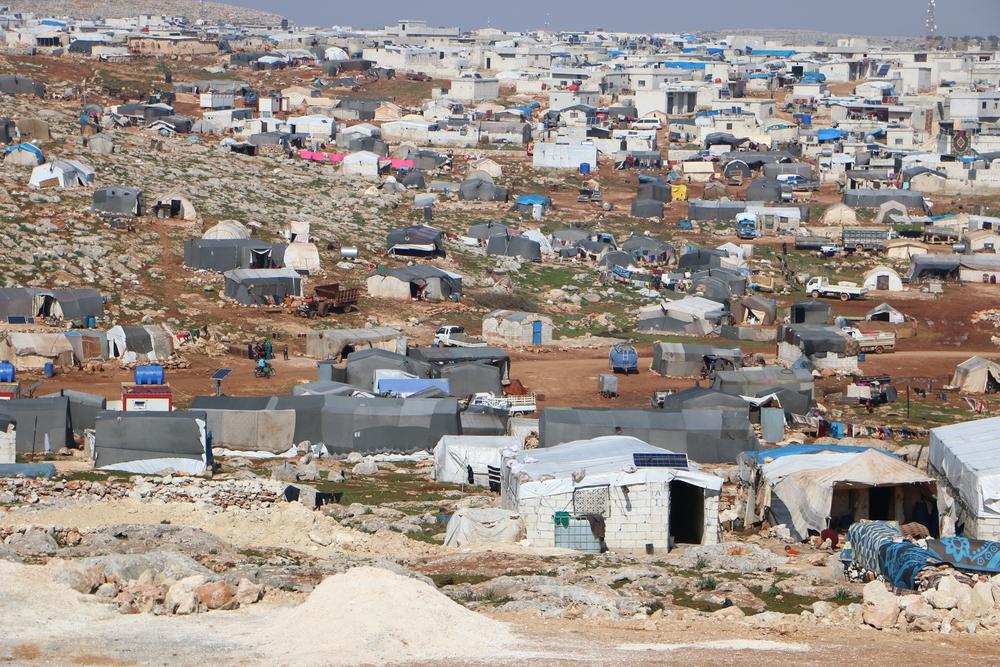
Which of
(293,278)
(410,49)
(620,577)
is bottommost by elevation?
(620,577)

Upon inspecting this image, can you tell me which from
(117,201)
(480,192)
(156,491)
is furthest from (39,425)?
(480,192)

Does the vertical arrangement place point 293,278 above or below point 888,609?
above

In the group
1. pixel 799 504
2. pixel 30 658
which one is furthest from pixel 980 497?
pixel 30 658

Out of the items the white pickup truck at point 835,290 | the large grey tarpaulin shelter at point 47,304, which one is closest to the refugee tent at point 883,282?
the white pickup truck at point 835,290

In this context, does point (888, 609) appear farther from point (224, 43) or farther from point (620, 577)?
point (224, 43)

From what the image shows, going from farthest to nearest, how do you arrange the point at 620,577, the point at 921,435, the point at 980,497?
the point at 921,435 < the point at 980,497 < the point at 620,577

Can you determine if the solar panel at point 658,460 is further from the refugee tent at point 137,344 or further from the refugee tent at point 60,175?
the refugee tent at point 60,175

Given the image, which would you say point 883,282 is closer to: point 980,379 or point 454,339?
point 980,379

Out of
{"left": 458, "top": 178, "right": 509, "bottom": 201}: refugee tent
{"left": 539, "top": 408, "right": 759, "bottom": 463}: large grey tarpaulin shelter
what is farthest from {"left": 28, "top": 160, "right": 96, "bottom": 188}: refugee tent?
{"left": 539, "top": 408, "right": 759, "bottom": 463}: large grey tarpaulin shelter
